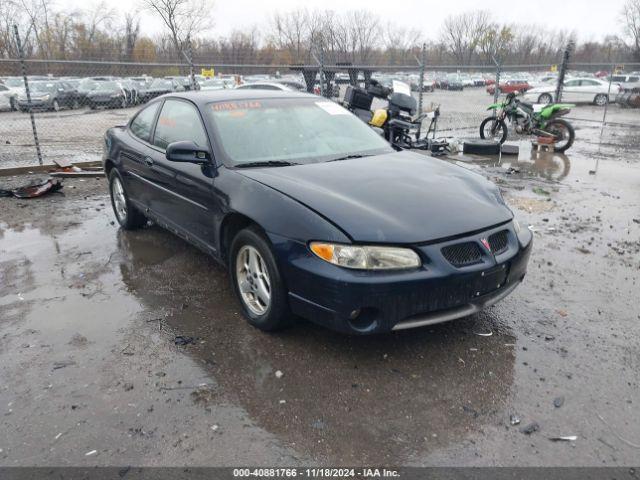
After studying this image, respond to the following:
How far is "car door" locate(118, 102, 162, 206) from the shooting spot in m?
4.82

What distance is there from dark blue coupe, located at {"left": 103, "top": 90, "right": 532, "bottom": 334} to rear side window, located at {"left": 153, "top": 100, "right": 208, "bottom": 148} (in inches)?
0.7

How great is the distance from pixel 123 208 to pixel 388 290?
4.03m

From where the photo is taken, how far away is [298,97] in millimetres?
4625

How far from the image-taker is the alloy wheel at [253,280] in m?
3.38

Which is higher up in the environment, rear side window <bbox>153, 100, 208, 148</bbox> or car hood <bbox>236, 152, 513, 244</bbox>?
rear side window <bbox>153, 100, 208, 148</bbox>

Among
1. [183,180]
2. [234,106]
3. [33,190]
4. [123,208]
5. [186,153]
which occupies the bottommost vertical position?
[33,190]

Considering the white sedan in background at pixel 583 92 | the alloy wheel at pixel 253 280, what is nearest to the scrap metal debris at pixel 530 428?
the alloy wheel at pixel 253 280

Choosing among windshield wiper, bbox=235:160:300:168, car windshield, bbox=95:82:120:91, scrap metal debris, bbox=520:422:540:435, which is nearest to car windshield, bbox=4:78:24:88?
car windshield, bbox=95:82:120:91

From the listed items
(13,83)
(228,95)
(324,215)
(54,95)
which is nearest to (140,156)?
(228,95)

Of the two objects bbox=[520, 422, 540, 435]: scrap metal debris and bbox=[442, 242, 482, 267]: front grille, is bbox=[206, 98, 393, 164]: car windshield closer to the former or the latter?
bbox=[442, 242, 482, 267]: front grille

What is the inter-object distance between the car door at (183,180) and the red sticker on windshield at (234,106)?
164mm

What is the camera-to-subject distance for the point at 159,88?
2569 centimetres

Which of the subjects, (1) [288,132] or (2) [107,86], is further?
(2) [107,86]

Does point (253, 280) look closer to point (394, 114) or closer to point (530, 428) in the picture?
point (530, 428)
